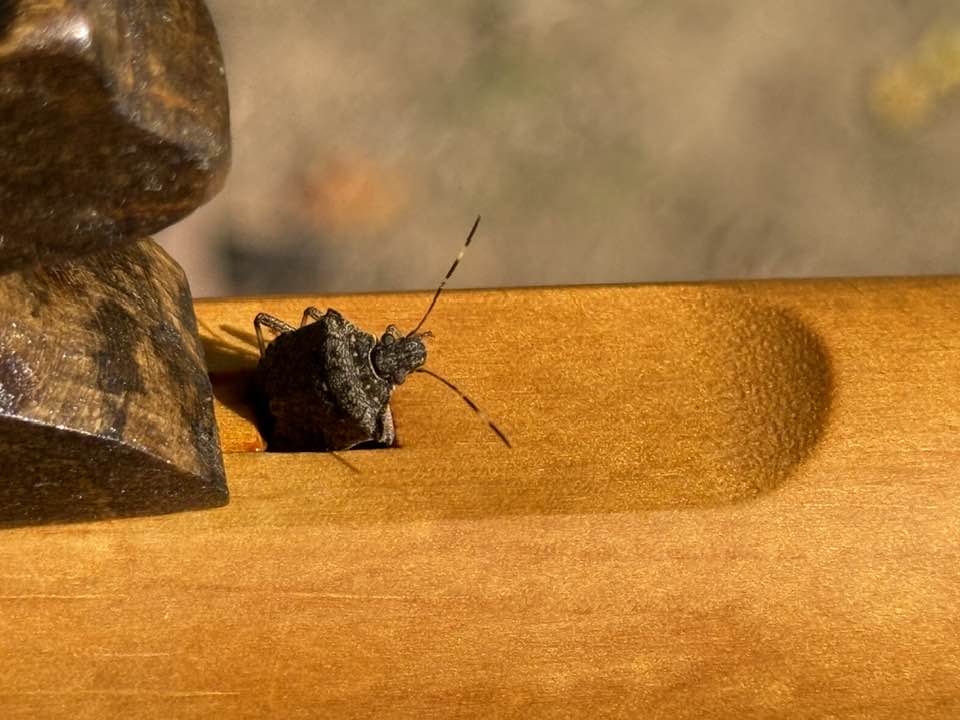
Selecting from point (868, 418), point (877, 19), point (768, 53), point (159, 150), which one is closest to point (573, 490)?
point (868, 418)

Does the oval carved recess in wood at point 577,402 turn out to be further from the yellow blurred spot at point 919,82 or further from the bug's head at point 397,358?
the yellow blurred spot at point 919,82

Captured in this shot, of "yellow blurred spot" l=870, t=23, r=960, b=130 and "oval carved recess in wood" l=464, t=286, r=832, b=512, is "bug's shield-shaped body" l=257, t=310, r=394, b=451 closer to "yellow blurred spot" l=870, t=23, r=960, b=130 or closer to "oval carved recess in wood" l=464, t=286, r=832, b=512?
"oval carved recess in wood" l=464, t=286, r=832, b=512

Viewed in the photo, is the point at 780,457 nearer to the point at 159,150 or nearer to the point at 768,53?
the point at 159,150

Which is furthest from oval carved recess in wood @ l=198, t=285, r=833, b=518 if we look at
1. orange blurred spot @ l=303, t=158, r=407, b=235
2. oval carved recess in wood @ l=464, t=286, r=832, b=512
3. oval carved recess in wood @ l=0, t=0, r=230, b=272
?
orange blurred spot @ l=303, t=158, r=407, b=235

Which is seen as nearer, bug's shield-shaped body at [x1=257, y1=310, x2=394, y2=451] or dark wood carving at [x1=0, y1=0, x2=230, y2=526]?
dark wood carving at [x1=0, y1=0, x2=230, y2=526]

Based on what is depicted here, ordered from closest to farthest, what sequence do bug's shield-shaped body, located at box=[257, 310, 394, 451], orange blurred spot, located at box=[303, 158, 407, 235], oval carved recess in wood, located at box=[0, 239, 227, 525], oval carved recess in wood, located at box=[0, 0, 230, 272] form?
oval carved recess in wood, located at box=[0, 0, 230, 272] → oval carved recess in wood, located at box=[0, 239, 227, 525] → bug's shield-shaped body, located at box=[257, 310, 394, 451] → orange blurred spot, located at box=[303, 158, 407, 235]

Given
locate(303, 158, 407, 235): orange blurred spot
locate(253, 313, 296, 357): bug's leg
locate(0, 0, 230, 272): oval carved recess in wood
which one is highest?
locate(0, 0, 230, 272): oval carved recess in wood

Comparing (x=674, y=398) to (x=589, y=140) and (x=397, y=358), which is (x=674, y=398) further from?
(x=589, y=140)
